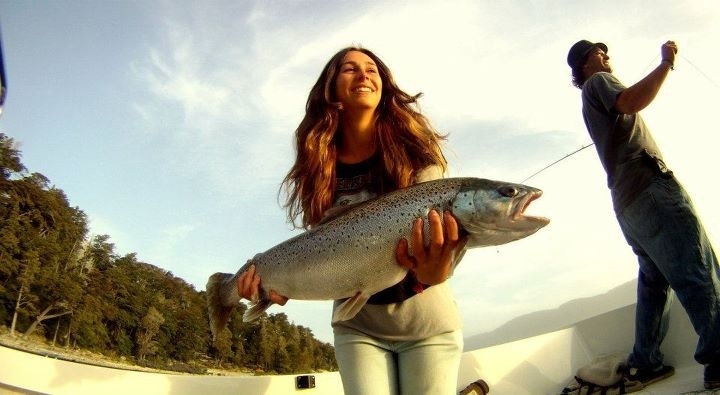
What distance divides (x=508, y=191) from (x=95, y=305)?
46.1 metres

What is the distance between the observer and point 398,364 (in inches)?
102

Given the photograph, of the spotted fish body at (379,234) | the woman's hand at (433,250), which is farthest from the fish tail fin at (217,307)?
the woman's hand at (433,250)

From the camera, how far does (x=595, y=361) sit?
561cm

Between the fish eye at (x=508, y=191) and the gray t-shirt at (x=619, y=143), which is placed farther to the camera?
the gray t-shirt at (x=619, y=143)

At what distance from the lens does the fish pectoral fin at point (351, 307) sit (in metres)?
2.37

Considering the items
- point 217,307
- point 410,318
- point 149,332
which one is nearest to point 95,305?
point 149,332

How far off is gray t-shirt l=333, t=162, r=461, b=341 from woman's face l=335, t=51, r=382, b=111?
117 cm

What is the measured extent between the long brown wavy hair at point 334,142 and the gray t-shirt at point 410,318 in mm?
739

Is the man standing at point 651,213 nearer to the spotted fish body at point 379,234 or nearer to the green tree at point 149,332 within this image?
the spotted fish body at point 379,234

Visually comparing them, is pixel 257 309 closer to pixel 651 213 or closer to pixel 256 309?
pixel 256 309

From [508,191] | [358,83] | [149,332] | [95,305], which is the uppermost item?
[95,305]

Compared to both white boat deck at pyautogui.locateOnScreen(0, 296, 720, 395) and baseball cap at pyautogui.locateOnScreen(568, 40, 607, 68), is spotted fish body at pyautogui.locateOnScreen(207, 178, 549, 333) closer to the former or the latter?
white boat deck at pyautogui.locateOnScreen(0, 296, 720, 395)

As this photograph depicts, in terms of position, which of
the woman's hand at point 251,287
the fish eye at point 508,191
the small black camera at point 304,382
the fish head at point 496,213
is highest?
the fish eye at point 508,191

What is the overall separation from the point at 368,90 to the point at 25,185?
4938 cm
